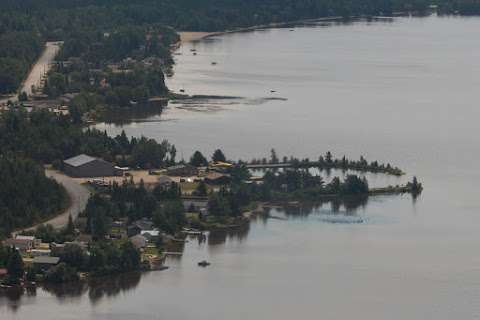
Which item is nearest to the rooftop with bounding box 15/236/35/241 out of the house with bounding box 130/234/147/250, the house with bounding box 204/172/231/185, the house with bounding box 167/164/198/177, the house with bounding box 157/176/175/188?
the house with bounding box 130/234/147/250

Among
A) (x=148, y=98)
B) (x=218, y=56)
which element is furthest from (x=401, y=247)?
(x=218, y=56)

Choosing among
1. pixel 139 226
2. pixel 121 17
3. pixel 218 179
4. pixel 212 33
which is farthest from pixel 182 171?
pixel 212 33

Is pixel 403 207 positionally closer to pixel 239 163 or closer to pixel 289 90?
pixel 239 163

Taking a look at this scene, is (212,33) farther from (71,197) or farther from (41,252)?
(41,252)

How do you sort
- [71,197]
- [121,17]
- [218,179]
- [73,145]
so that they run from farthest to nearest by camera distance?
[121,17]
[73,145]
[218,179]
[71,197]

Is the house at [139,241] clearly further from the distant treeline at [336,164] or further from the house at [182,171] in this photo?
the distant treeline at [336,164]

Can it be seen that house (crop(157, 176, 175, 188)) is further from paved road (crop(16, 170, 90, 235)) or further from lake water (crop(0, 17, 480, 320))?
lake water (crop(0, 17, 480, 320))
